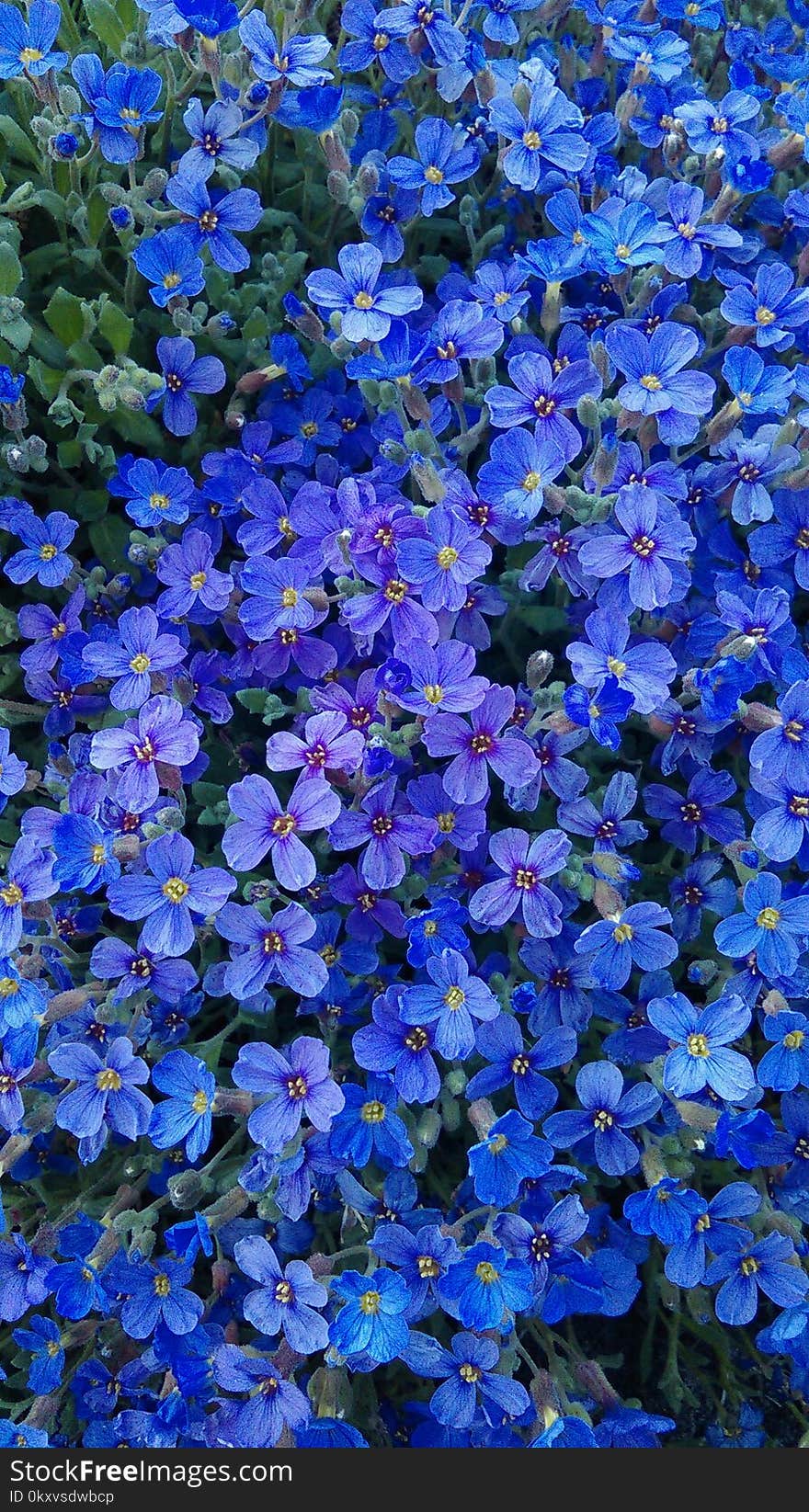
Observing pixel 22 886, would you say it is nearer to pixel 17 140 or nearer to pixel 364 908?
pixel 364 908

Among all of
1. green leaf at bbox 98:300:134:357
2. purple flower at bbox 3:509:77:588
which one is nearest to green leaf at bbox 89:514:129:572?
purple flower at bbox 3:509:77:588

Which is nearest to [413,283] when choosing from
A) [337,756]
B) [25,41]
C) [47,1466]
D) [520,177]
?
[520,177]

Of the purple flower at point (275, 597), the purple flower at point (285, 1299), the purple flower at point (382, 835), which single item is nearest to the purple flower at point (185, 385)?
the purple flower at point (275, 597)

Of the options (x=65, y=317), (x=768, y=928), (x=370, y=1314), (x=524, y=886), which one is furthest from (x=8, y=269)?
(x=370, y=1314)

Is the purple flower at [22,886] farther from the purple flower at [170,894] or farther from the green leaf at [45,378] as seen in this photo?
the green leaf at [45,378]

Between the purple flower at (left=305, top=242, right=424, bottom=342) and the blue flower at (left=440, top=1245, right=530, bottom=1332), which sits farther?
the purple flower at (left=305, top=242, right=424, bottom=342)

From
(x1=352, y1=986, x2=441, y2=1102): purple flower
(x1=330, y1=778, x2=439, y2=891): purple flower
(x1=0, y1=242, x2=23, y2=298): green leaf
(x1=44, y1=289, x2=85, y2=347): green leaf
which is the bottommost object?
(x1=352, y1=986, x2=441, y2=1102): purple flower

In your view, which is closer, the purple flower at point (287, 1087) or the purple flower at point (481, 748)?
the purple flower at point (287, 1087)

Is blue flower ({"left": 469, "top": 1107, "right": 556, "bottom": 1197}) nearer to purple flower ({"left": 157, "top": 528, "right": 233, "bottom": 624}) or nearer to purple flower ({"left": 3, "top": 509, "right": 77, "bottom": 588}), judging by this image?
purple flower ({"left": 157, "top": 528, "right": 233, "bottom": 624})
